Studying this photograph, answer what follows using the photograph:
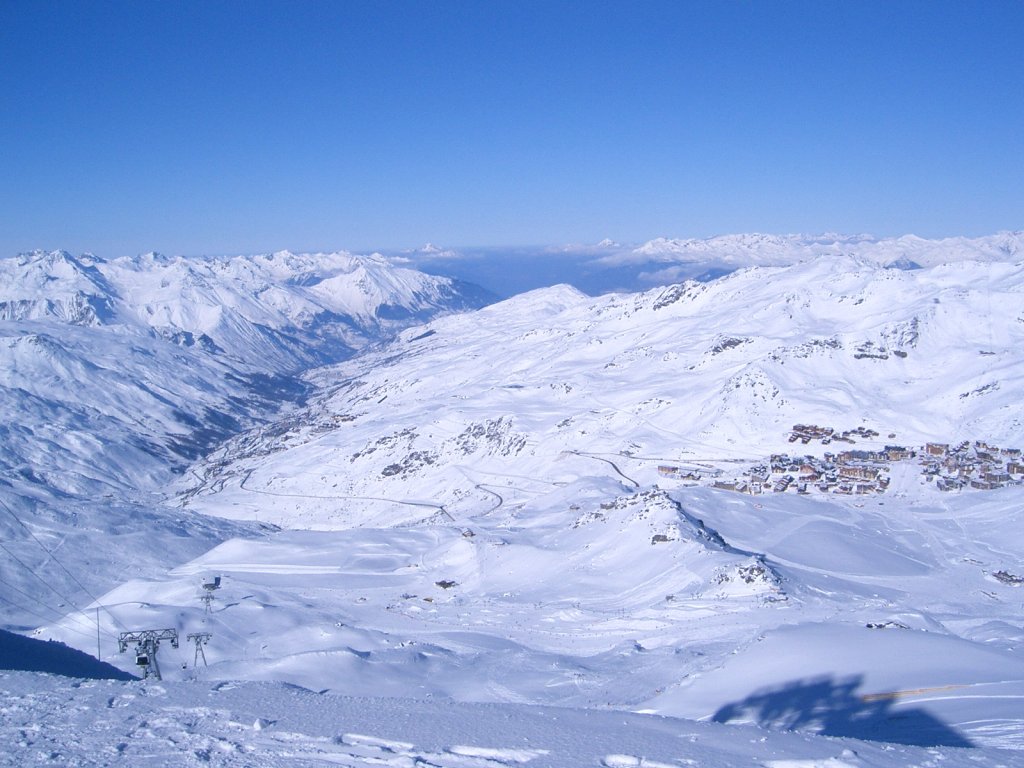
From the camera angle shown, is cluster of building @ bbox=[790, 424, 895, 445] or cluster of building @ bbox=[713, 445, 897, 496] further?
cluster of building @ bbox=[790, 424, 895, 445]

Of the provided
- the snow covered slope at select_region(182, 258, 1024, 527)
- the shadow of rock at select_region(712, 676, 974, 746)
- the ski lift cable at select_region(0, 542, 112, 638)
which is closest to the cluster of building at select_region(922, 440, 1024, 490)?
the snow covered slope at select_region(182, 258, 1024, 527)

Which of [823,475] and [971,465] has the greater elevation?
[971,465]

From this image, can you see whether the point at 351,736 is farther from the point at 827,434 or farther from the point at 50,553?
the point at 827,434

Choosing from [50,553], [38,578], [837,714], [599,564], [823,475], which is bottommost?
[38,578]

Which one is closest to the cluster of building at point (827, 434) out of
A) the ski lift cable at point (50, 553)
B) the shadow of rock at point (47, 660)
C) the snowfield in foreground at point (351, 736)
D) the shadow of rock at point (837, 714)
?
the shadow of rock at point (837, 714)

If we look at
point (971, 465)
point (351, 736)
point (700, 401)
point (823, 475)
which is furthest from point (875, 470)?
point (351, 736)

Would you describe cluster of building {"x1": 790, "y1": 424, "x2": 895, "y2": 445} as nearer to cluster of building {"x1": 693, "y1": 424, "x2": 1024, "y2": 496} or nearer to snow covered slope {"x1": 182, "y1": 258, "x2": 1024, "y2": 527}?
cluster of building {"x1": 693, "y1": 424, "x2": 1024, "y2": 496}
